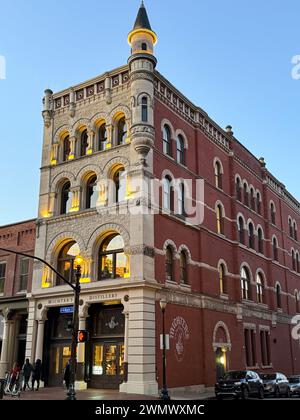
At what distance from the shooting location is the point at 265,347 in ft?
132

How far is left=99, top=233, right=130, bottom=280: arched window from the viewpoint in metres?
28.1

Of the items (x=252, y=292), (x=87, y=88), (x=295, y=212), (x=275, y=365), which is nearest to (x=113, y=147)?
(x=87, y=88)

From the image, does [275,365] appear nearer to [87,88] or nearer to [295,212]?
[295,212]

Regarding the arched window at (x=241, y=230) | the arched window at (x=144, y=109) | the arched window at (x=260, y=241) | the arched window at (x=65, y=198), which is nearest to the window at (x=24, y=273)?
the arched window at (x=65, y=198)

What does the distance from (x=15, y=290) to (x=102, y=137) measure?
39.1ft

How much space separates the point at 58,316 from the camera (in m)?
30.3

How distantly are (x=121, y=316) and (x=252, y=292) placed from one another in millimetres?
15390

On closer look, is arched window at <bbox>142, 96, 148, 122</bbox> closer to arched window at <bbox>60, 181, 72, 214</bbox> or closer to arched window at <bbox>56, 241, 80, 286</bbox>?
arched window at <bbox>60, 181, 72, 214</bbox>

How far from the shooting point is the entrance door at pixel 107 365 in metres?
26.8

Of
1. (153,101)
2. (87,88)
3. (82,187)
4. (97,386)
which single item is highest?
(87,88)

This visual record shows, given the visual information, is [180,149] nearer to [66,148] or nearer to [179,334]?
[66,148]

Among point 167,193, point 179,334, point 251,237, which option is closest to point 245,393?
point 179,334

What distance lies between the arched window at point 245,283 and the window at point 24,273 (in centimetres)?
1606

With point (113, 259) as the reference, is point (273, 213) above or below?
above
